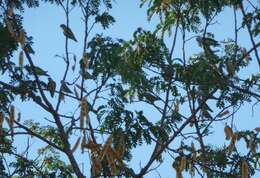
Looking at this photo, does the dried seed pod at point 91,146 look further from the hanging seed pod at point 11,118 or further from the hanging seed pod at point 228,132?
the hanging seed pod at point 228,132

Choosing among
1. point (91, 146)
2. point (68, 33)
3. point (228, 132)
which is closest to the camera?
point (91, 146)

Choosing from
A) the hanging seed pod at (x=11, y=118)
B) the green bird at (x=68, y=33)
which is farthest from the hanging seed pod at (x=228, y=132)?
the hanging seed pod at (x=11, y=118)

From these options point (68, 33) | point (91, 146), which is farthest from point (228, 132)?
point (68, 33)

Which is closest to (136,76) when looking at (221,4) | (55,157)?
(221,4)

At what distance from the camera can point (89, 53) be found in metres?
4.64

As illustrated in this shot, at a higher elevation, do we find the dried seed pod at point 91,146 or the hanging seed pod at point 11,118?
the hanging seed pod at point 11,118

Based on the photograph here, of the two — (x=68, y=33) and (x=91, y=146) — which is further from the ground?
(x=68, y=33)

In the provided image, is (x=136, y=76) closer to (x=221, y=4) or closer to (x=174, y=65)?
(x=174, y=65)

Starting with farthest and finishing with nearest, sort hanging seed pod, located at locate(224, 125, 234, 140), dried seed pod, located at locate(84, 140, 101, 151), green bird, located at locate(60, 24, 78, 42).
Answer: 1. green bird, located at locate(60, 24, 78, 42)
2. hanging seed pod, located at locate(224, 125, 234, 140)
3. dried seed pod, located at locate(84, 140, 101, 151)

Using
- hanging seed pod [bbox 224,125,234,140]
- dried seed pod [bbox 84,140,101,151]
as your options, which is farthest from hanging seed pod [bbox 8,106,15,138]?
hanging seed pod [bbox 224,125,234,140]

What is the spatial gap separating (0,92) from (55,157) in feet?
5.72

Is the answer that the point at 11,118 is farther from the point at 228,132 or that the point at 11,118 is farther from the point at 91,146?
the point at 228,132

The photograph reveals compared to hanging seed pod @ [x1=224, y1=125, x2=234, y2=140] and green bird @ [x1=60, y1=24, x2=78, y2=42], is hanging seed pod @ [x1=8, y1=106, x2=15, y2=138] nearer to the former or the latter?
green bird @ [x1=60, y1=24, x2=78, y2=42]

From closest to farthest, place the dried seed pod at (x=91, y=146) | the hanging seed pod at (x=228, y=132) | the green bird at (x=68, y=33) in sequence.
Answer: the dried seed pod at (x=91, y=146), the hanging seed pod at (x=228, y=132), the green bird at (x=68, y=33)
